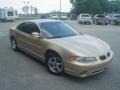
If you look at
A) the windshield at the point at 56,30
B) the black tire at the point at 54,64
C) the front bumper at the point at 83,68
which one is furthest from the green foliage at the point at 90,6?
the front bumper at the point at 83,68

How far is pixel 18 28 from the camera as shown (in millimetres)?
8055

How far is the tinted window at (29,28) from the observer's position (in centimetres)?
666

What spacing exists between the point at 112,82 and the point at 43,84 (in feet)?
5.91

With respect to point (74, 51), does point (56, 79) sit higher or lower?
lower

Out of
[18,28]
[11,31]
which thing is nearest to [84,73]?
[18,28]

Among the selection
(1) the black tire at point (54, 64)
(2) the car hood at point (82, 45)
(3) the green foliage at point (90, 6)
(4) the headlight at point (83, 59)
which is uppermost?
(3) the green foliage at point (90, 6)

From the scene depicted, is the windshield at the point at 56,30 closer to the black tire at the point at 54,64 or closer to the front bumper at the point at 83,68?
the black tire at the point at 54,64

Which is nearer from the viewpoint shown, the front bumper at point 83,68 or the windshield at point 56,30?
the front bumper at point 83,68

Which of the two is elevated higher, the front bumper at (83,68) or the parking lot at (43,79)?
the front bumper at (83,68)

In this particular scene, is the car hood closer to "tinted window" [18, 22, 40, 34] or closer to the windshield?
the windshield

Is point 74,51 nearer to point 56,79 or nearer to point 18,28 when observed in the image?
point 56,79

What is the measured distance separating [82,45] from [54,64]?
3.24 ft

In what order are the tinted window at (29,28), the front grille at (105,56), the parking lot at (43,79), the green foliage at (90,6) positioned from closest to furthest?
the parking lot at (43,79) → the front grille at (105,56) → the tinted window at (29,28) → the green foliage at (90,6)

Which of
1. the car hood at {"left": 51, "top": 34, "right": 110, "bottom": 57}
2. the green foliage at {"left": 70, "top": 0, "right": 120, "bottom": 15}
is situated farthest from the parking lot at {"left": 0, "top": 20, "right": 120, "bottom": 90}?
the green foliage at {"left": 70, "top": 0, "right": 120, "bottom": 15}
